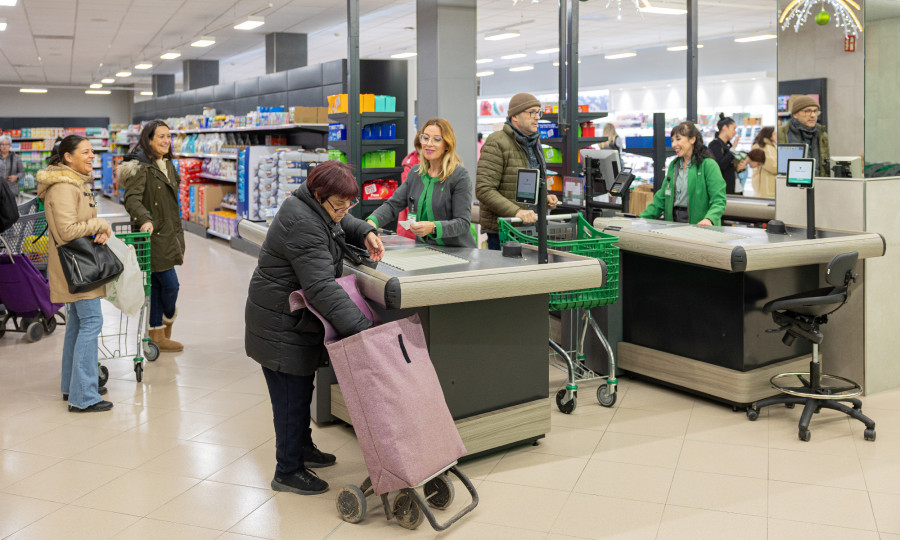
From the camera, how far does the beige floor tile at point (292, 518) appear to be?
10.4 feet

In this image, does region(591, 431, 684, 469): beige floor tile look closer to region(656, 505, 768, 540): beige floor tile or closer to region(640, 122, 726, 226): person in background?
region(656, 505, 768, 540): beige floor tile

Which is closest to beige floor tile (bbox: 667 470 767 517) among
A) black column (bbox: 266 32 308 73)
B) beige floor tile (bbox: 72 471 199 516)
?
beige floor tile (bbox: 72 471 199 516)

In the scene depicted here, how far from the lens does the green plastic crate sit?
432cm

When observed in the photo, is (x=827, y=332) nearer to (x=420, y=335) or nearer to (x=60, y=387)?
(x=420, y=335)

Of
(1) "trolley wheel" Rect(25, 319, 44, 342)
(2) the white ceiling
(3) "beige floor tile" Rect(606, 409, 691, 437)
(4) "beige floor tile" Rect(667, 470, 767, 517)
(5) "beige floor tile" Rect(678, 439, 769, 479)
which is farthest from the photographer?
(2) the white ceiling

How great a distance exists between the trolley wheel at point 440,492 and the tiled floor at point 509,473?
0.12 metres

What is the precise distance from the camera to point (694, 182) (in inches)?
209

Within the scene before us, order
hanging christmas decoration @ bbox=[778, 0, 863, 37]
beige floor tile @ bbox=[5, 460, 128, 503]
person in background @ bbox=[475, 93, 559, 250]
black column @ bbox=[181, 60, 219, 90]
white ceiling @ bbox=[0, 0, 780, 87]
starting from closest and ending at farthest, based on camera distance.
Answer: beige floor tile @ bbox=[5, 460, 128, 503] < person in background @ bbox=[475, 93, 559, 250] < hanging christmas decoration @ bbox=[778, 0, 863, 37] < white ceiling @ bbox=[0, 0, 780, 87] < black column @ bbox=[181, 60, 219, 90]

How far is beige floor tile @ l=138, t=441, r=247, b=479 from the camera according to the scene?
3.78 metres

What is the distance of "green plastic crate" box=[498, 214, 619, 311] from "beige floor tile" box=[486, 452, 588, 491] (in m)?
0.82

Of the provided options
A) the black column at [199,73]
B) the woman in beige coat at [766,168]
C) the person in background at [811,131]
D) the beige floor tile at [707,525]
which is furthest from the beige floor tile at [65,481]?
the black column at [199,73]

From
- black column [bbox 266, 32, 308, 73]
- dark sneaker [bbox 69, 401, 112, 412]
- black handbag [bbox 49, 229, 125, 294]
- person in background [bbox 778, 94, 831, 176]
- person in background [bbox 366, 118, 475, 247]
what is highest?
black column [bbox 266, 32, 308, 73]

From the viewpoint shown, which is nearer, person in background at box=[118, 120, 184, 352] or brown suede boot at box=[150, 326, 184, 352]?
person in background at box=[118, 120, 184, 352]

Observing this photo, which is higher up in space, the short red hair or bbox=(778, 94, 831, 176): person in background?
bbox=(778, 94, 831, 176): person in background
